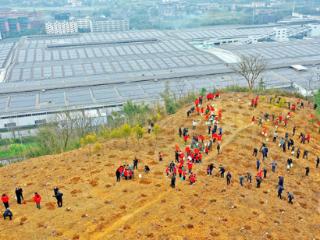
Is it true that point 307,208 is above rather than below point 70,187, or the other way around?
below

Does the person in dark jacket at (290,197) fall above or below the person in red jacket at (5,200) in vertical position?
below

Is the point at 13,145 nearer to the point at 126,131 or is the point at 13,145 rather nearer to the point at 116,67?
the point at 126,131

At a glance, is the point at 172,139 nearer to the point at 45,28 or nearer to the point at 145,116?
the point at 145,116

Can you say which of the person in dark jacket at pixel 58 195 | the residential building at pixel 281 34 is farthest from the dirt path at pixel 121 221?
the residential building at pixel 281 34

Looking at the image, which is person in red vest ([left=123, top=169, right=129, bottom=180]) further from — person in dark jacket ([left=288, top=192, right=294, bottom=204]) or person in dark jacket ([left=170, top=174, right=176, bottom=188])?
person in dark jacket ([left=288, top=192, right=294, bottom=204])

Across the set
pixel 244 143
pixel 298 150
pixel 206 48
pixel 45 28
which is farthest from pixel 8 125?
pixel 45 28

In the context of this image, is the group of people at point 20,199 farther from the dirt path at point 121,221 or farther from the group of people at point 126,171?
the group of people at point 126,171

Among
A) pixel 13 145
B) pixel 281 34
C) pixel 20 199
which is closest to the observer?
pixel 20 199

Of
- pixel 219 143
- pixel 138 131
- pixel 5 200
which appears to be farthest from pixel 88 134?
pixel 5 200
